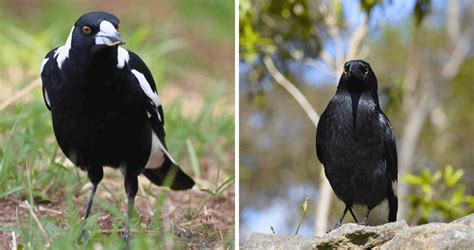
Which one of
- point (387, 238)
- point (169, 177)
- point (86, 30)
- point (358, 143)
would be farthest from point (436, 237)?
point (169, 177)

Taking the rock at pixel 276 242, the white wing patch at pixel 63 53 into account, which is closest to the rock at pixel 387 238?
the rock at pixel 276 242

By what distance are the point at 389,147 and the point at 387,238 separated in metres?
0.36

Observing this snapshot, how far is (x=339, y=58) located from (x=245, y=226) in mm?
1040

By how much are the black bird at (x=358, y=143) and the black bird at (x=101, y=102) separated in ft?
2.05

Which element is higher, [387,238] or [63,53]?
[63,53]

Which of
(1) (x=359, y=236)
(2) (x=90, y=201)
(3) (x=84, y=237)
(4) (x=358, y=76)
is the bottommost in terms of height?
(3) (x=84, y=237)

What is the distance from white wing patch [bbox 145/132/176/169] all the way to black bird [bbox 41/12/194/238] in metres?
0.01

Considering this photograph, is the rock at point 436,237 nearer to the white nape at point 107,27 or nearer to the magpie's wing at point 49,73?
the white nape at point 107,27

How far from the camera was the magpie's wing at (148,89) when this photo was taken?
269cm

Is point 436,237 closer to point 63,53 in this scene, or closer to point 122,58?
point 122,58

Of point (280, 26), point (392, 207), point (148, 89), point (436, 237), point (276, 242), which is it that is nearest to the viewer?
point (436, 237)

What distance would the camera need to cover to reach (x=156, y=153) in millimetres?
3029

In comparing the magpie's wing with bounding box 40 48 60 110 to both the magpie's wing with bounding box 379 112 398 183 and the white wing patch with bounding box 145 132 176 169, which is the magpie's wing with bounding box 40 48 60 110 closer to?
the white wing patch with bounding box 145 132 176 169

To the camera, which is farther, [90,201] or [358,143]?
[90,201]
